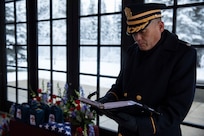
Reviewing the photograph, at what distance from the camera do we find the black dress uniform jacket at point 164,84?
2.92ft

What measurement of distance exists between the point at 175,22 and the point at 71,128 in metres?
1.20

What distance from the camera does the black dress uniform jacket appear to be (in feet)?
2.92

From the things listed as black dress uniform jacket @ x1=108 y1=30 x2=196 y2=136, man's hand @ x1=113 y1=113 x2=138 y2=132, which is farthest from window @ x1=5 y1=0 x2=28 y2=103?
man's hand @ x1=113 y1=113 x2=138 y2=132

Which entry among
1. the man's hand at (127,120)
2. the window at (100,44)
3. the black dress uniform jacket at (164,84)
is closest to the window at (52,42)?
the window at (100,44)

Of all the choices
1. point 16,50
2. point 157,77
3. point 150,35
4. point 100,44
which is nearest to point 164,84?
point 157,77

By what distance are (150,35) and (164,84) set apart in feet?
0.71

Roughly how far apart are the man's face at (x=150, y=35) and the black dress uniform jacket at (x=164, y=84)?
0.03 meters

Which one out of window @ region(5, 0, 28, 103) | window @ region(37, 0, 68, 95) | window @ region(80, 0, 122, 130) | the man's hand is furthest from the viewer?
window @ region(5, 0, 28, 103)

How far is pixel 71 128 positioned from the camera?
1.89 meters

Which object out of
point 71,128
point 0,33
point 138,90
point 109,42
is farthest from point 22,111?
point 0,33

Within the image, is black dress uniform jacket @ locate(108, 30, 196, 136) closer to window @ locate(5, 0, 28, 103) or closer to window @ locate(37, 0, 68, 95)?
window @ locate(37, 0, 68, 95)

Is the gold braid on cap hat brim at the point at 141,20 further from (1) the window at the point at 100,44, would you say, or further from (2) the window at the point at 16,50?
(2) the window at the point at 16,50

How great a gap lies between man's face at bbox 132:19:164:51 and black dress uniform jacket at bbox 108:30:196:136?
0.03 meters

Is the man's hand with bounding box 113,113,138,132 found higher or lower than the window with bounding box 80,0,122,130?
lower
